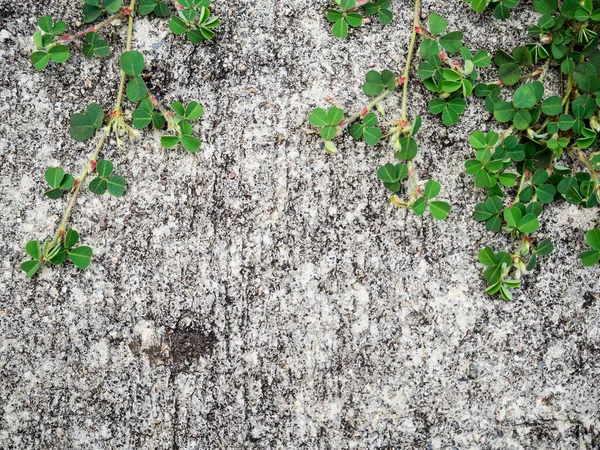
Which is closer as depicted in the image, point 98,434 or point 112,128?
point 98,434

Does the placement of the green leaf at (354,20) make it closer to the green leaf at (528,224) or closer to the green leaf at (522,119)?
the green leaf at (522,119)

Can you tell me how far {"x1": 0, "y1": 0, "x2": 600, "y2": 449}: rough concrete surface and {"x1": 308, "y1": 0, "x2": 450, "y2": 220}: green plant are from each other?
6 centimetres

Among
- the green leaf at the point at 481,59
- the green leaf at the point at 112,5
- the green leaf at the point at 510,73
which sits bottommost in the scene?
the green leaf at the point at 510,73

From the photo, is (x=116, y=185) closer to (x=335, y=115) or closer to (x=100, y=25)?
(x=100, y=25)

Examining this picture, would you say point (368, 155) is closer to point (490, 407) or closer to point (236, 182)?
point (236, 182)

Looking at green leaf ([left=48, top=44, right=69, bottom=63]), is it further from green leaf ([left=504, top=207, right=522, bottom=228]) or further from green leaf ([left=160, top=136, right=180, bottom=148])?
green leaf ([left=504, top=207, right=522, bottom=228])

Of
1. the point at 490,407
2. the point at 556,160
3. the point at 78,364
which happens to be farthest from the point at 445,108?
the point at 78,364

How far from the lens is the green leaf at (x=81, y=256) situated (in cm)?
170

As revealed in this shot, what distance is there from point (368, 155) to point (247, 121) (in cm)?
43

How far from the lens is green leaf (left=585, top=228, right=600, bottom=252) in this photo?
1.69 m

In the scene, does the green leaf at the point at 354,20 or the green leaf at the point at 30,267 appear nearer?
the green leaf at the point at 30,267

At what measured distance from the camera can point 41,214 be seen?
1.75m

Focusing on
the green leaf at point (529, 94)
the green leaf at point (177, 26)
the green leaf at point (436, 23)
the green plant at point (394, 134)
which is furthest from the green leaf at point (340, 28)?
the green leaf at point (529, 94)

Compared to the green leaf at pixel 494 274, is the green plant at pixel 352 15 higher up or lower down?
higher up
